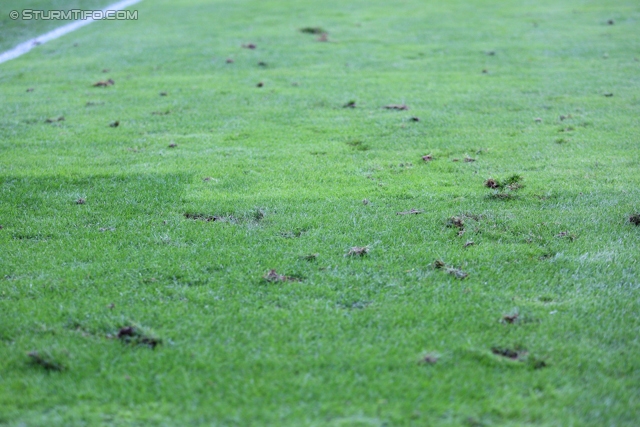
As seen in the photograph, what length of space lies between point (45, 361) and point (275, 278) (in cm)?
133

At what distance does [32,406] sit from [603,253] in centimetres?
340

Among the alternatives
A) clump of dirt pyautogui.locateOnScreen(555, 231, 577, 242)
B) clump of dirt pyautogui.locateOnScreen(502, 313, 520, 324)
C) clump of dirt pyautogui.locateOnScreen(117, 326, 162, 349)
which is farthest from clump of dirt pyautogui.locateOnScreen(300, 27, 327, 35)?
clump of dirt pyautogui.locateOnScreen(117, 326, 162, 349)

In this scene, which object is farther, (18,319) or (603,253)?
(603,253)

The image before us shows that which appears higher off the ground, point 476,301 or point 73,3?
point 73,3

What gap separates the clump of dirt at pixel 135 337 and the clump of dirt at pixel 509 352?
1666 mm

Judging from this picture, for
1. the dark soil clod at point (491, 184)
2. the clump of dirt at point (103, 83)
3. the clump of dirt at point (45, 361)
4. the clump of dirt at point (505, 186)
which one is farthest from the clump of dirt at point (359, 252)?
the clump of dirt at point (103, 83)

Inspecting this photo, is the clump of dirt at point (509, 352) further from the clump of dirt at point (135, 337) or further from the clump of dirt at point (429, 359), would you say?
the clump of dirt at point (135, 337)

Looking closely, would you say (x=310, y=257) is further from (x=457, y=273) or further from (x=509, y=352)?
(x=509, y=352)

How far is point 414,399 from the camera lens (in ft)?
9.41

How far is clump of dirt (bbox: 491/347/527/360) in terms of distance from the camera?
3182mm

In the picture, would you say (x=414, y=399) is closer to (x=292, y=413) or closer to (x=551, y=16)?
(x=292, y=413)

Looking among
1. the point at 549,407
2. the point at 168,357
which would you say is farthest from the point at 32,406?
the point at 549,407

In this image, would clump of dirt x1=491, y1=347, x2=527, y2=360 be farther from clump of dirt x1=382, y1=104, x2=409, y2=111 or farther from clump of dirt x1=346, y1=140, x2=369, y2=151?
clump of dirt x1=382, y1=104, x2=409, y2=111

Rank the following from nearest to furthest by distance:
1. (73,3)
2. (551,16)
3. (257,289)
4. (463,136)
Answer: (257,289)
(463,136)
(551,16)
(73,3)
